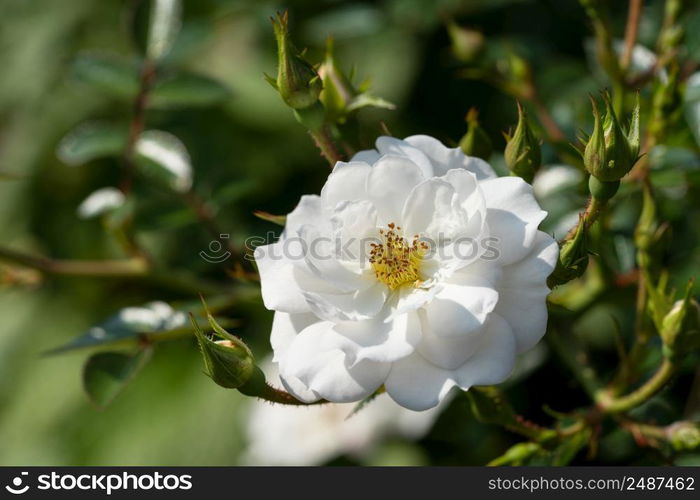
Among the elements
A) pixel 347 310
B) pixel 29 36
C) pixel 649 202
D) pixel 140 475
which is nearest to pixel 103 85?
pixel 140 475

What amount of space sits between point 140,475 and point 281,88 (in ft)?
2.43

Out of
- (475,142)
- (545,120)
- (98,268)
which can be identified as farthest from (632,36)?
(98,268)

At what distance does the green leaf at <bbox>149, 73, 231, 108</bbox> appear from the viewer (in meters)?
1.58

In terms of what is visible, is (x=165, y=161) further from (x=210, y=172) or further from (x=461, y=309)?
(x=461, y=309)

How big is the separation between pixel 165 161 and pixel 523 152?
0.80 meters

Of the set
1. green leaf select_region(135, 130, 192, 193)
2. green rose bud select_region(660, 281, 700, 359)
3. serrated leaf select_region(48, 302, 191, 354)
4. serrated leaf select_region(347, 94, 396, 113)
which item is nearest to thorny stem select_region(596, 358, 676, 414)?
green rose bud select_region(660, 281, 700, 359)

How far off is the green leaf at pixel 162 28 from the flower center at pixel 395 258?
813 millimetres

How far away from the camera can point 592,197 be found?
970 mm

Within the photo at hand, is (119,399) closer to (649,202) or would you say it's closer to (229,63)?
(229,63)

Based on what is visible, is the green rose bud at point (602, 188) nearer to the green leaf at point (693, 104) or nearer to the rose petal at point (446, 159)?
→ the rose petal at point (446, 159)

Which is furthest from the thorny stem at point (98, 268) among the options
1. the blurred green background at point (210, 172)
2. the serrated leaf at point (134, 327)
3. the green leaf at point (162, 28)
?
the green leaf at point (162, 28)

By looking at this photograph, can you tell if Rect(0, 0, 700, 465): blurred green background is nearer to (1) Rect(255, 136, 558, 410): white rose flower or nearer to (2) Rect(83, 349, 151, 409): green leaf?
(2) Rect(83, 349, 151, 409): green leaf

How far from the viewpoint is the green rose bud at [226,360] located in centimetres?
90

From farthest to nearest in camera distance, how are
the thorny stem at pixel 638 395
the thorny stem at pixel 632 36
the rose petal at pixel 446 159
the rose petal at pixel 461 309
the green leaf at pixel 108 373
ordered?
the thorny stem at pixel 632 36 → the green leaf at pixel 108 373 → the thorny stem at pixel 638 395 → the rose petal at pixel 446 159 → the rose petal at pixel 461 309
